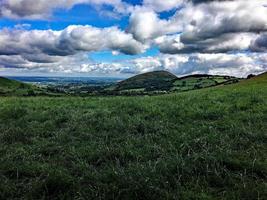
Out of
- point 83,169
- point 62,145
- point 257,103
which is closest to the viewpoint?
point 83,169

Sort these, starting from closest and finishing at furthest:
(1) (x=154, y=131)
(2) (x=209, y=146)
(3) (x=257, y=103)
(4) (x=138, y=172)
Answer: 1. (4) (x=138, y=172)
2. (2) (x=209, y=146)
3. (1) (x=154, y=131)
4. (3) (x=257, y=103)

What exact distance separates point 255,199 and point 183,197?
50.4 inches

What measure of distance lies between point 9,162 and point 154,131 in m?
5.39

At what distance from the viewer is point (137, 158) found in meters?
8.14

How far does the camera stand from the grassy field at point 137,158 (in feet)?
20.6

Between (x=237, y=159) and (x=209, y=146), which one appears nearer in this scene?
(x=237, y=159)

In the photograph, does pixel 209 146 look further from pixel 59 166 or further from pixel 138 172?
pixel 59 166

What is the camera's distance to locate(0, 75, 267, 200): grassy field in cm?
629

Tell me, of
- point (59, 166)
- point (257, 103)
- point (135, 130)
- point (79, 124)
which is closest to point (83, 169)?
point (59, 166)

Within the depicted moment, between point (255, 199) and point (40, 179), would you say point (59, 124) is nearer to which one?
point (40, 179)

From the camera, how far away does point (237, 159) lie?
7.83 metres

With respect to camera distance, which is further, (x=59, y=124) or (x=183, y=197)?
(x=59, y=124)

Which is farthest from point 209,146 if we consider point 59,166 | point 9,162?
point 9,162

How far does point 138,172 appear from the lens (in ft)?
22.5
